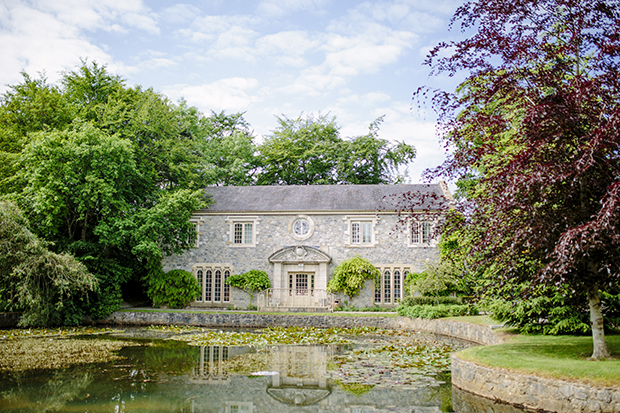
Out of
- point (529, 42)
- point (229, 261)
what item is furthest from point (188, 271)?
point (529, 42)

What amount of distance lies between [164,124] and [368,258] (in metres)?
14.0

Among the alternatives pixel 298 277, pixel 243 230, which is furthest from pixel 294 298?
pixel 243 230

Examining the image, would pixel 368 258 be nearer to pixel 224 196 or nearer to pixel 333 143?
pixel 224 196

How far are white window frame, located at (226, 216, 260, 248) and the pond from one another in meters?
10.3

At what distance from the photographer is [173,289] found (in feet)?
87.1

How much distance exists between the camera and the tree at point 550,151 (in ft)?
29.2

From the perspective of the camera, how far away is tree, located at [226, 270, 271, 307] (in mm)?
26656

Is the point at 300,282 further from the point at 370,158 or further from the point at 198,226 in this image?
the point at 370,158

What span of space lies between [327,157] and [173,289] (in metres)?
17.8

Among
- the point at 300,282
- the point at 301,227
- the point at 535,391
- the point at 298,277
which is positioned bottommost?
the point at 535,391

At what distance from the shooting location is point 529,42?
33.5 feet

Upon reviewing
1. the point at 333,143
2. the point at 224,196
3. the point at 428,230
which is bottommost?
the point at 428,230

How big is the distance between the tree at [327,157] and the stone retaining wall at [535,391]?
29295mm

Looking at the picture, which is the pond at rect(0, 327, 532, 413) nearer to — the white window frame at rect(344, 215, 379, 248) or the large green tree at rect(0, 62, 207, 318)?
the large green tree at rect(0, 62, 207, 318)
